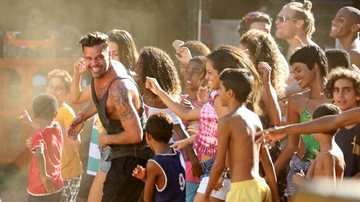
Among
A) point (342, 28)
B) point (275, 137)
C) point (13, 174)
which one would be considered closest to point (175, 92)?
point (342, 28)

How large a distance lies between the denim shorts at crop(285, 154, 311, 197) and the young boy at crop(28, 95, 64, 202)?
2449 millimetres

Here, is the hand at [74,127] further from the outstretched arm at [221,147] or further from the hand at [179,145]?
the outstretched arm at [221,147]

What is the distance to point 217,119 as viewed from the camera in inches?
257

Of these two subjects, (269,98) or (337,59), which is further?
(337,59)

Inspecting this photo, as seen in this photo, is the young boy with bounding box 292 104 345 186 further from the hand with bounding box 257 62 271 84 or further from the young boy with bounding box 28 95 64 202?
the young boy with bounding box 28 95 64 202

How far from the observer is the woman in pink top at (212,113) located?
249 inches

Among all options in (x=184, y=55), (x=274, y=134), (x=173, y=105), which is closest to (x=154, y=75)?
(x=173, y=105)

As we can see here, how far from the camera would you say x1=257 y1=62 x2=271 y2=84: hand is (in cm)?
669

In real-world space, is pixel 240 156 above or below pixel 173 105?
below

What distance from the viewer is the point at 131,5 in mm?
12797

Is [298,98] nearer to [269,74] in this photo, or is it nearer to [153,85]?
[269,74]

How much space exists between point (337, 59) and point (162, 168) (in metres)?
1.55

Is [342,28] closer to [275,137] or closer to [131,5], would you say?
[275,137]

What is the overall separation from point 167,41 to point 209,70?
19.5 feet
